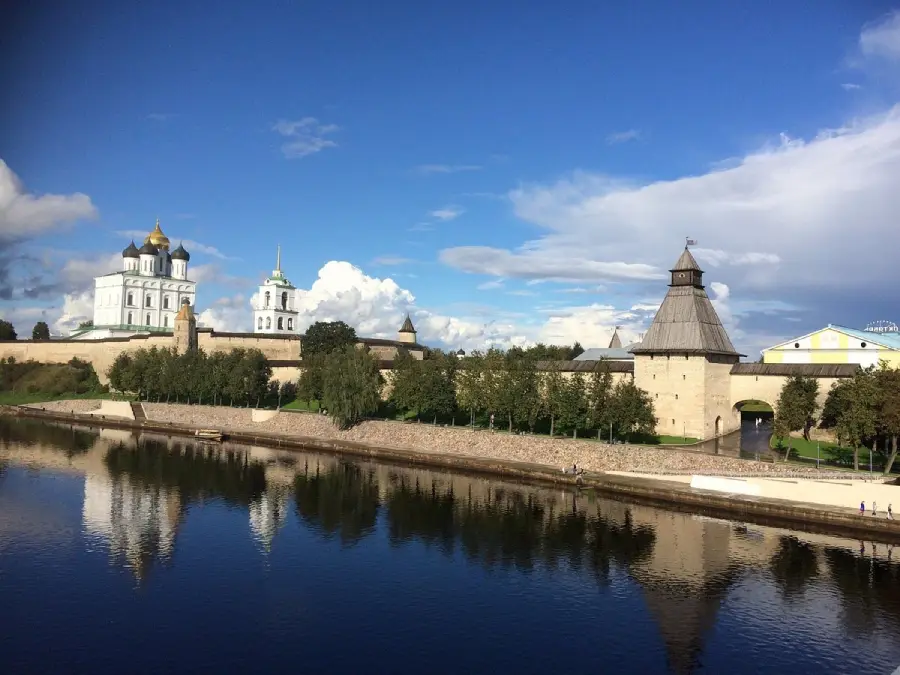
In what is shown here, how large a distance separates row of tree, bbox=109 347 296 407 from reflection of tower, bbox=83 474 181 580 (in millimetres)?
17691

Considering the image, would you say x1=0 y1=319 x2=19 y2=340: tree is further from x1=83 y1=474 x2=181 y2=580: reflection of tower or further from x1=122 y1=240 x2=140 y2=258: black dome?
x1=83 y1=474 x2=181 y2=580: reflection of tower

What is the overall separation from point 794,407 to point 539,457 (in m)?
10.5

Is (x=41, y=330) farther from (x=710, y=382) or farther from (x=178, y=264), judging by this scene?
(x=710, y=382)

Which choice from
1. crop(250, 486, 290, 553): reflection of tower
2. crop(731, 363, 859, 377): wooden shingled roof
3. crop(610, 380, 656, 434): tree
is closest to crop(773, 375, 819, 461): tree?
crop(731, 363, 859, 377): wooden shingled roof

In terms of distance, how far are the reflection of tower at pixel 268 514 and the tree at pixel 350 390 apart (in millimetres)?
11318

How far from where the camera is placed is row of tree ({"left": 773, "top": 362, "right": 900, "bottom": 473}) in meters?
24.5

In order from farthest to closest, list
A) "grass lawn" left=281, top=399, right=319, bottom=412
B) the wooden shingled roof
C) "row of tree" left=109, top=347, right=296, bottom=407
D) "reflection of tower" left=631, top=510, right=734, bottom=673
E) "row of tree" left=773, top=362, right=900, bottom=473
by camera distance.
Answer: "row of tree" left=109, top=347, right=296, bottom=407, "grass lawn" left=281, top=399, right=319, bottom=412, the wooden shingled roof, "row of tree" left=773, top=362, right=900, bottom=473, "reflection of tower" left=631, top=510, right=734, bottom=673

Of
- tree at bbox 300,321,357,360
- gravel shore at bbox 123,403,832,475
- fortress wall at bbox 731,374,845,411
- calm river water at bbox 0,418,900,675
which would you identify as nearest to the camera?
calm river water at bbox 0,418,900,675

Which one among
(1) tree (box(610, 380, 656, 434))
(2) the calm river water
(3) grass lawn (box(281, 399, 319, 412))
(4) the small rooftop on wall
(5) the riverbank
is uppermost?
(4) the small rooftop on wall

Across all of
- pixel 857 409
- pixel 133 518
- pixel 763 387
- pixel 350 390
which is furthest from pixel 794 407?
pixel 133 518

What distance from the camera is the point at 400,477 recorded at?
102 ft

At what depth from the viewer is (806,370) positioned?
3192cm

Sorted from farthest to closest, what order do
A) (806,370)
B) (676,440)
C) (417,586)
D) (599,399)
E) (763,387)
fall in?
(763,387) < (806,370) < (676,440) < (599,399) < (417,586)

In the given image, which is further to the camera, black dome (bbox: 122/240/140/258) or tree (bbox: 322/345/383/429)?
black dome (bbox: 122/240/140/258)
